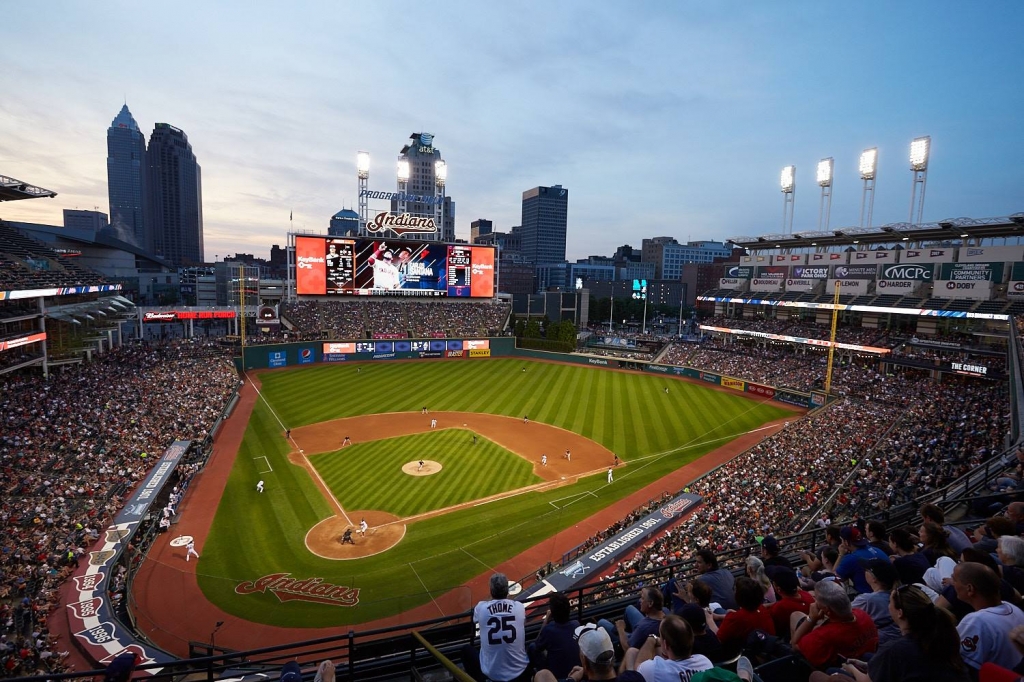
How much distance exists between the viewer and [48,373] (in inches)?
1298

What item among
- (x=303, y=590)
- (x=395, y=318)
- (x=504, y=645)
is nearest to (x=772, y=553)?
(x=504, y=645)

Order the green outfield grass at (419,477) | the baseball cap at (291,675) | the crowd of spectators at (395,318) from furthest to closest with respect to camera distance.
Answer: the crowd of spectators at (395,318) < the green outfield grass at (419,477) < the baseball cap at (291,675)

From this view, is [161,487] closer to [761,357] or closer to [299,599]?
[299,599]

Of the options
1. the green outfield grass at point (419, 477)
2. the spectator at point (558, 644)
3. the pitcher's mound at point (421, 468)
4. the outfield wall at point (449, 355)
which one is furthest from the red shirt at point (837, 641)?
the outfield wall at point (449, 355)

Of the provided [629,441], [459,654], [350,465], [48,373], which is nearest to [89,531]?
[350,465]

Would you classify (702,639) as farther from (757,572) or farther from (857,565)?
(857,565)

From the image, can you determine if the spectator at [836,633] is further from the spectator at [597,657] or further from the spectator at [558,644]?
the spectator at [558,644]

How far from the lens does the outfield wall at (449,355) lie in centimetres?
4756

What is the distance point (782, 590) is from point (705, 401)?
41898 millimetres

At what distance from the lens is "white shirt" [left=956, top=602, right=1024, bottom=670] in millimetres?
3746

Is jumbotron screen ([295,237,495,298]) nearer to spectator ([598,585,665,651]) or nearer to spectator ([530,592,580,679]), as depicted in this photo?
spectator ([530,592,580,679])

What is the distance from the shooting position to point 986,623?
378cm

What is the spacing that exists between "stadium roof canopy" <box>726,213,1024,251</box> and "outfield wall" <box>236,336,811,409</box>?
63.1 feet

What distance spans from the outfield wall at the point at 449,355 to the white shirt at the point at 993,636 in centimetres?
4260
